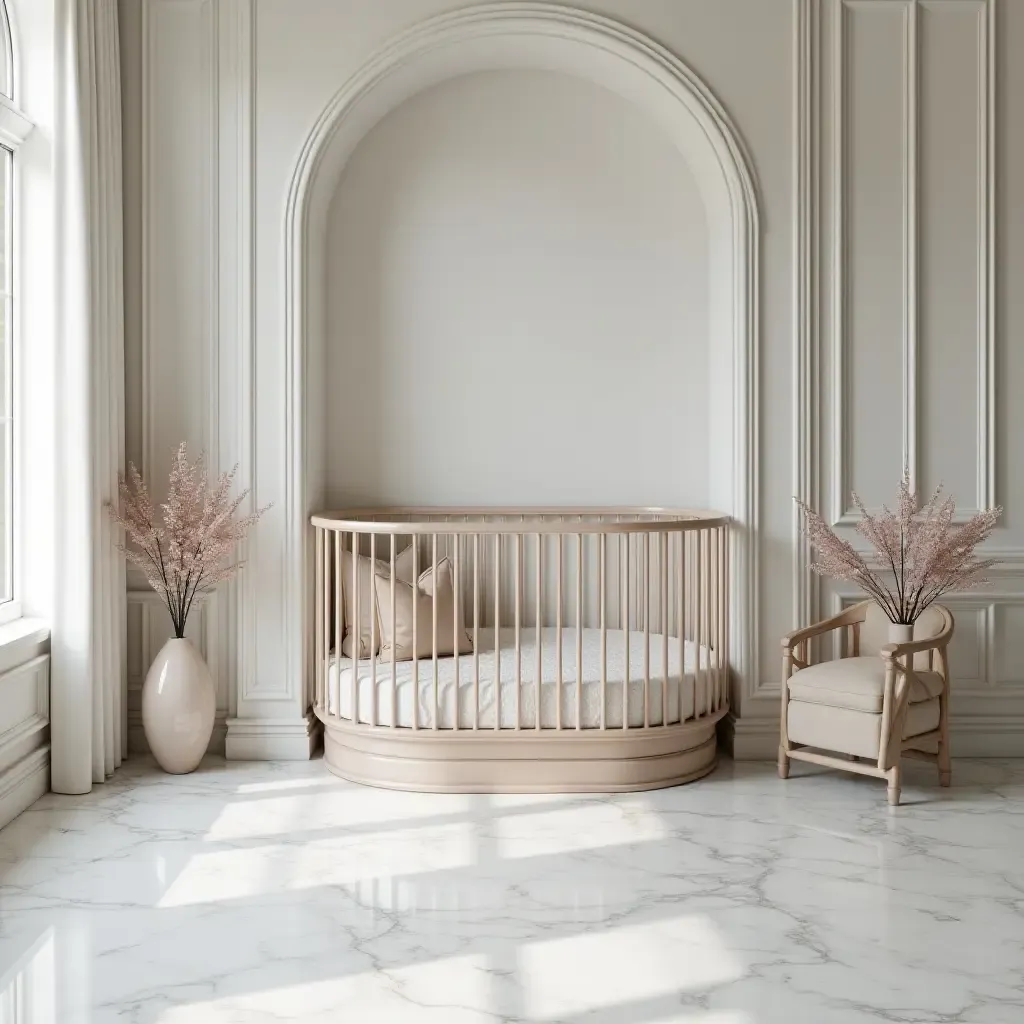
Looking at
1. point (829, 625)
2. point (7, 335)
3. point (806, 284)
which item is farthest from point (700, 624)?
point (7, 335)

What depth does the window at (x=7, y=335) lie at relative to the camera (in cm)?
339

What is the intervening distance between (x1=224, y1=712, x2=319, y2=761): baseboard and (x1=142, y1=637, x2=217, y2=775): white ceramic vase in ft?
0.56

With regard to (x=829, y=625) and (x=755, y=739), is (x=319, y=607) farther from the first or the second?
(x=829, y=625)

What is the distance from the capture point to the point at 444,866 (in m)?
2.81

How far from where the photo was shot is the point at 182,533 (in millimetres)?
3576

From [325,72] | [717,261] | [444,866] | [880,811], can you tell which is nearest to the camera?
[444,866]

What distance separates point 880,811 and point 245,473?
2.44m

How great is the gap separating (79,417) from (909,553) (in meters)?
2.79

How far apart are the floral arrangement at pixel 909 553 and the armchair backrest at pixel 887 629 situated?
0.08 meters

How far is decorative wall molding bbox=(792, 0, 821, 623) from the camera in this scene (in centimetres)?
383

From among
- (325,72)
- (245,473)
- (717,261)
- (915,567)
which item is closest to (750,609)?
(915,567)

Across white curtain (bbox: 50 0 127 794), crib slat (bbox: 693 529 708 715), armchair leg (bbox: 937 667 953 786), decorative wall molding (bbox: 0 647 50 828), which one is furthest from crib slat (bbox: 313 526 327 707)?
armchair leg (bbox: 937 667 953 786)

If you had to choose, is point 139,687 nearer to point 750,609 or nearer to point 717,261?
point 750,609

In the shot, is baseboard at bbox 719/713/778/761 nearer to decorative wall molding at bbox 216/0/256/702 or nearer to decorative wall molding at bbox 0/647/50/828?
decorative wall molding at bbox 216/0/256/702
